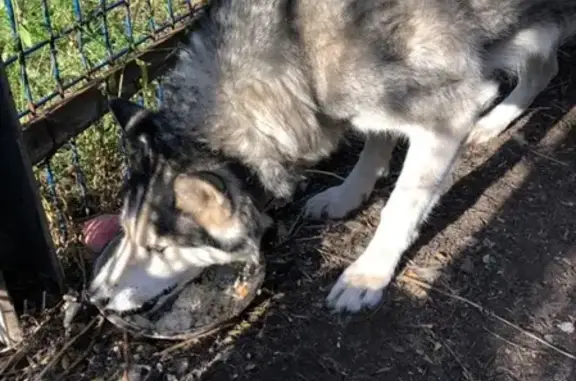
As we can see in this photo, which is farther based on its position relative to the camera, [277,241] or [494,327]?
[277,241]

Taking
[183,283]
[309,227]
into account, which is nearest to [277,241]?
[309,227]

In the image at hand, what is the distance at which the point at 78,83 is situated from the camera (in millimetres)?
2953

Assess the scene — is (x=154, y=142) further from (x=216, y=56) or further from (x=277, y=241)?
(x=277, y=241)

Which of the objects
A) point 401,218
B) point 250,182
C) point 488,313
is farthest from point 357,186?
point 250,182

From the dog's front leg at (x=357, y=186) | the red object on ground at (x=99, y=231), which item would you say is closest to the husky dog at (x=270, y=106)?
the red object on ground at (x=99, y=231)

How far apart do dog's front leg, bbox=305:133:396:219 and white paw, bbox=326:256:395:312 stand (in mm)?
367

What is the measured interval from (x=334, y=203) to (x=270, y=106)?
847mm

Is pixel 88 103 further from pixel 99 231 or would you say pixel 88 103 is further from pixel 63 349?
pixel 63 349

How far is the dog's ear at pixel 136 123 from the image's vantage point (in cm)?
249

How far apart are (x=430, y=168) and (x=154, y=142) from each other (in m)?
0.99

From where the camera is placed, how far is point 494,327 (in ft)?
9.37

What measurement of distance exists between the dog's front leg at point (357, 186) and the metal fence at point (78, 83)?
2.58 feet

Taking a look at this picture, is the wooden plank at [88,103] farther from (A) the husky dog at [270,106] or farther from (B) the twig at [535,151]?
(B) the twig at [535,151]

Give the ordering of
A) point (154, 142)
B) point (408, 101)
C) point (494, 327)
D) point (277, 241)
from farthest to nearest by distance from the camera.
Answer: point (277, 241), point (494, 327), point (408, 101), point (154, 142)
